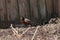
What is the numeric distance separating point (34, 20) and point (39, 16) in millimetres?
172

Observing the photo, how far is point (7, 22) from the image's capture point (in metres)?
6.68

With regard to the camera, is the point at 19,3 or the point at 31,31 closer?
the point at 31,31

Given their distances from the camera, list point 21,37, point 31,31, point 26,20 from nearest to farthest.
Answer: point 21,37 → point 31,31 → point 26,20

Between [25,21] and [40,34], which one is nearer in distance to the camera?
[40,34]


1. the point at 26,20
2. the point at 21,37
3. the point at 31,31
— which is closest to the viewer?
the point at 21,37

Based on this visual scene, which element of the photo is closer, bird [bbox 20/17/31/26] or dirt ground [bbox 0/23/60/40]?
dirt ground [bbox 0/23/60/40]

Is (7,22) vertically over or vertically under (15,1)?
under

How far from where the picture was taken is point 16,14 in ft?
22.1

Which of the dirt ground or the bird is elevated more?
the dirt ground

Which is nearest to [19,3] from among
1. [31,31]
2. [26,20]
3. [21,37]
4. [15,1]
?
[15,1]

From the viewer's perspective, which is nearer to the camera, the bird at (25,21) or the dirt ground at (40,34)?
the dirt ground at (40,34)

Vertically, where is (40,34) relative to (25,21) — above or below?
above

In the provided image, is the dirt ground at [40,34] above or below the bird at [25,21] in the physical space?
above

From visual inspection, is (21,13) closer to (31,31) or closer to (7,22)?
(7,22)
